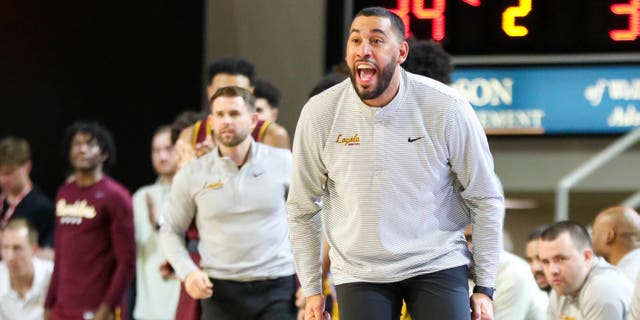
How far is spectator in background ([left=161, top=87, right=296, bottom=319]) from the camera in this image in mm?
5230

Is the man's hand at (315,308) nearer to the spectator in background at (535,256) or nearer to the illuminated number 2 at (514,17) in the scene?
A: the spectator in background at (535,256)

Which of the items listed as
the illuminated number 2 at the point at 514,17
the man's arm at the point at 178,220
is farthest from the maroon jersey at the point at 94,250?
the illuminated number 2 at the point at 514,17

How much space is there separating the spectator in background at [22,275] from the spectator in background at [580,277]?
3.35 m

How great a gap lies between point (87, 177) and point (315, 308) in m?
3.36

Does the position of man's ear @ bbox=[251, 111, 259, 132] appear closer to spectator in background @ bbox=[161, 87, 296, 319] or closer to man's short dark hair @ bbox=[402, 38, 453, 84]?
spectator in background @ bbox=[161, 87, 296, 319]

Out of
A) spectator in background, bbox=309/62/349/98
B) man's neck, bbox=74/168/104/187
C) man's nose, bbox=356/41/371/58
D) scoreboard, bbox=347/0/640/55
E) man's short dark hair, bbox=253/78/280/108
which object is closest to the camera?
man's nose, bbox=356/41/371/58

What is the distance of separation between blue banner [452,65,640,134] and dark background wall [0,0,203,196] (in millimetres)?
2171

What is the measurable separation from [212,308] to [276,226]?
42cm

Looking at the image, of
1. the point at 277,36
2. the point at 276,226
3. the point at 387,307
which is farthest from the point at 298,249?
the point at 277,36

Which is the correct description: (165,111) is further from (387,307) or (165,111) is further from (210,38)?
(387,307)

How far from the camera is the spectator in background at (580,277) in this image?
5.04 meters

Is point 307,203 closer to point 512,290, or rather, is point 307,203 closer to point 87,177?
point 512,290

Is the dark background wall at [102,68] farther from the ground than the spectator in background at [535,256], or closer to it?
farther from the ground

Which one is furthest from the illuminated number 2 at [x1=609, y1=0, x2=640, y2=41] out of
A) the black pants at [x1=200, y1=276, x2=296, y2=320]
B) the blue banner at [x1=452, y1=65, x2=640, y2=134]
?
the black pants at [x1=200, y1=276, x2=296, y2=320]
